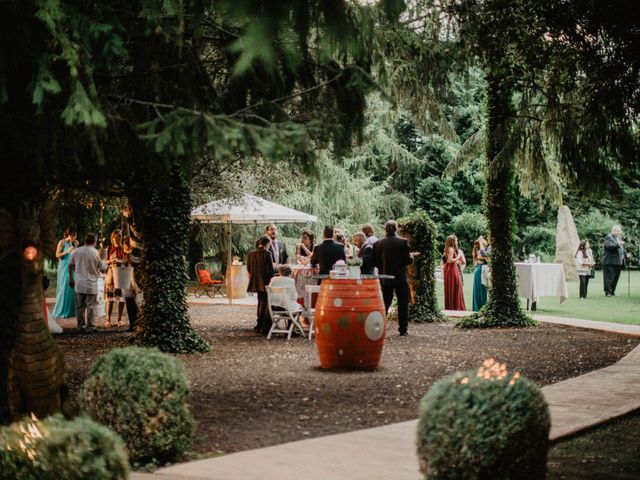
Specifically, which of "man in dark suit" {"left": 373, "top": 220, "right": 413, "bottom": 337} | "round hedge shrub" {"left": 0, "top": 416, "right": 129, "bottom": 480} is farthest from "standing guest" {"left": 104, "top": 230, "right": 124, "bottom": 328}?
"round hedge shrub" {"left": 0, "top": 416, "right": 129, "bottom": 480}

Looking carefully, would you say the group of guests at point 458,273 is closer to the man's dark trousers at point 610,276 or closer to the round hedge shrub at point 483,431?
the man's dark trousers at point 610,276

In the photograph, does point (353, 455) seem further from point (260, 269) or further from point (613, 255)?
point (613, 255)

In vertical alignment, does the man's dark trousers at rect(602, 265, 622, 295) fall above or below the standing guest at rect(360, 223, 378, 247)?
below

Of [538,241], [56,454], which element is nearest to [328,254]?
[56,454]

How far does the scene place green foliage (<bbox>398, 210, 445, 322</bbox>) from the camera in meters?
16.3

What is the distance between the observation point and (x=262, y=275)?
1448 cm

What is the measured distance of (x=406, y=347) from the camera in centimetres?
1230

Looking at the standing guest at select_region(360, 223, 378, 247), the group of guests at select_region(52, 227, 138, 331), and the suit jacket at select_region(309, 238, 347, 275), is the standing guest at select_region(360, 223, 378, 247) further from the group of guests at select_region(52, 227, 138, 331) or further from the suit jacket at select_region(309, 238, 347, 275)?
the group of guests at select_region(52, 227, 138, 331)

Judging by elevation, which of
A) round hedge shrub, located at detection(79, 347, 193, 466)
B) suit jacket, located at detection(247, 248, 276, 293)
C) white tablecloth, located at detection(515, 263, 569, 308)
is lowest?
round hedge shrub, located at detection(79, 347, 193, 466)

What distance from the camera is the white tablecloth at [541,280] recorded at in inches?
737

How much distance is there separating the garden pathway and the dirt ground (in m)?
0.43

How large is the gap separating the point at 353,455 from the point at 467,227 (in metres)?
40.4

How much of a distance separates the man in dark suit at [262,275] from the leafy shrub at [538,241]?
33327 mm

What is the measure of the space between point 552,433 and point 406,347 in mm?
6050
